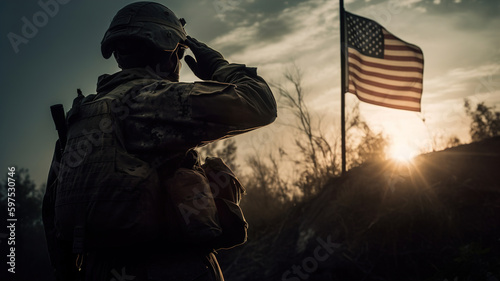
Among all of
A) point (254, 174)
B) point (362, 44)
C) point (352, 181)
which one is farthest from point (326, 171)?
point (254, 174)

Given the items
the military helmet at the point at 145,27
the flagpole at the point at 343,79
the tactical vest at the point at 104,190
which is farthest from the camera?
the flagpole at the point at 343,79

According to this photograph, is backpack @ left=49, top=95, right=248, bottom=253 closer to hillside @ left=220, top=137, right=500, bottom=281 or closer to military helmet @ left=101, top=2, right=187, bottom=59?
military helmet @ left=101, top=2, right=187, bottom=59

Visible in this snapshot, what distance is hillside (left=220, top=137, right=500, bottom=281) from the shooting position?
18.8 feet

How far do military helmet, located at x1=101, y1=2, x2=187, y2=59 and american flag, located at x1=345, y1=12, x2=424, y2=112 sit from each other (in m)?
5.93

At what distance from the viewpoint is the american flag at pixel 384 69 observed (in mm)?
7332

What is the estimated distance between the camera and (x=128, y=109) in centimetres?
176

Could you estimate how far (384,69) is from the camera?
7.46 meters

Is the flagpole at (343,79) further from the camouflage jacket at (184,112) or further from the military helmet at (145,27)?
the camouflage jacket at (184,112)

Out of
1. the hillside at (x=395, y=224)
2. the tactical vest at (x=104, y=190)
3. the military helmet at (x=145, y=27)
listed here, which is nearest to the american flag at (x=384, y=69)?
the hillside at (x=395, y=224)

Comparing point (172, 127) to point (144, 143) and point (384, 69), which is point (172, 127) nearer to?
point (144, 143)

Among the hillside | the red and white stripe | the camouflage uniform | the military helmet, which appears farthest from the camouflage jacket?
the red and white stripe

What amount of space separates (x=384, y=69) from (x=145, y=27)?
6294 millimetres

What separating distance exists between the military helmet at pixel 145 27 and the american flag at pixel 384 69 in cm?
593

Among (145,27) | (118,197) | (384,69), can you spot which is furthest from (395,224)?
(118,197)
